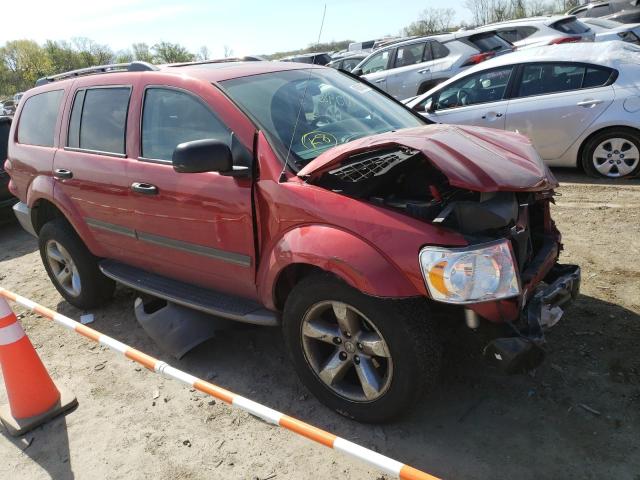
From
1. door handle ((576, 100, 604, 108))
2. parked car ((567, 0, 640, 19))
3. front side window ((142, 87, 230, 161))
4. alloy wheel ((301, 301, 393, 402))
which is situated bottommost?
alloy wheel ((301, 301, 393, 402))

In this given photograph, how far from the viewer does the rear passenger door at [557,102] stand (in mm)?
6164

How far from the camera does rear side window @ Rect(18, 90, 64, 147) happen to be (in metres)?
4.39

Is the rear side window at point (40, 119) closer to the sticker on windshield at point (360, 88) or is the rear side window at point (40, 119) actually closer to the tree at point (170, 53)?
the sticker on windshield at point (360, 88)

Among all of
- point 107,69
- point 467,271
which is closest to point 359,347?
point 467,271

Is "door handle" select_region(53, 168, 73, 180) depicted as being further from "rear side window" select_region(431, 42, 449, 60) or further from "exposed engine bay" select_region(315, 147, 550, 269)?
"rear side window" select_region(431, 42, 449, 60)

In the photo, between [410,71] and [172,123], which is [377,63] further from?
[172,123]

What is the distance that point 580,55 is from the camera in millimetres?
6414

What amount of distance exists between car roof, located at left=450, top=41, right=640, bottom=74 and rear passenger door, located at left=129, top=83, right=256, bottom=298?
504 cm

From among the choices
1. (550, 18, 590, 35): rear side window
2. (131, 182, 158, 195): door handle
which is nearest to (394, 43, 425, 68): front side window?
(550, 18, 590, 35): rear side window

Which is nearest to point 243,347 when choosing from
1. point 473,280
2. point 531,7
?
point 473,280

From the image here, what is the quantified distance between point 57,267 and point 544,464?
13.5 ft

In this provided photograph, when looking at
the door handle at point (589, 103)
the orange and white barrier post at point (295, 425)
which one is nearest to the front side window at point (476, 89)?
the door handle at point (589, 103)

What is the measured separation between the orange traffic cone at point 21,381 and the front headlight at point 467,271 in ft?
7.89

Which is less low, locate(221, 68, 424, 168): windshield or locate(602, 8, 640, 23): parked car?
locate(602, 8, 640, 23): parked car
